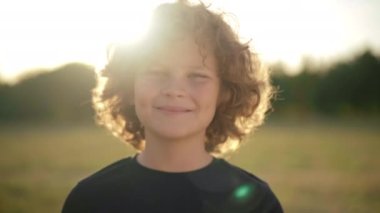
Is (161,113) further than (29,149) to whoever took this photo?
No

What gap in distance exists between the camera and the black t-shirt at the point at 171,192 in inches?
104

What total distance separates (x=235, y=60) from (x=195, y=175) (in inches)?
26.9

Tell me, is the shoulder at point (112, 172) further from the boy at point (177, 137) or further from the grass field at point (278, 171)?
the grass field at point (278, 171)

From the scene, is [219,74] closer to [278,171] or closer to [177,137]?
[177,137]

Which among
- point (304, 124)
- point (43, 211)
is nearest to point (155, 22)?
point (43, 211)

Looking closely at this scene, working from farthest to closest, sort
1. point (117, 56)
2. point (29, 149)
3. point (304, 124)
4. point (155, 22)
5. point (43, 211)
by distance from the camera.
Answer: point (304, 124)
point (29, 149)
point (43, 211)
point (117, 56)
point (155, 22)

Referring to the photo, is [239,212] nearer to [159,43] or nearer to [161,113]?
[161,113]

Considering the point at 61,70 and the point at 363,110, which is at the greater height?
the point at 61,70

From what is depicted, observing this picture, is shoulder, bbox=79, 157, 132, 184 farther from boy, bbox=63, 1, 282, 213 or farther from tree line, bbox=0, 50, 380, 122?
tree line, bbox=0, 50, 380, 122

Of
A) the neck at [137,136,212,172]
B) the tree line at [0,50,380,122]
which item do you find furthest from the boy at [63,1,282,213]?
the tree line at [0,50,380,122]

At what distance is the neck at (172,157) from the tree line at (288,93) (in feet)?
117

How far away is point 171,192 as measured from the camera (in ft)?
8.70

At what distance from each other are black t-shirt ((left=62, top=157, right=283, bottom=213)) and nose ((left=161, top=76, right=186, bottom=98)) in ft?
1.14

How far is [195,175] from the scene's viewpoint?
8.94 feet
